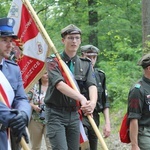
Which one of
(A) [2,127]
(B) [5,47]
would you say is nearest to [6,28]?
(B) [5,47]

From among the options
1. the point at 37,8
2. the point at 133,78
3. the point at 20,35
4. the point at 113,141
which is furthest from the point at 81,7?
the point at 20,35

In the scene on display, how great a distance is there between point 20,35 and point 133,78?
7054mm

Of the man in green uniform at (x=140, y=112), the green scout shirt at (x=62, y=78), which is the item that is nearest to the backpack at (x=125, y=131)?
the man in green uniform at (x=140, y=112)

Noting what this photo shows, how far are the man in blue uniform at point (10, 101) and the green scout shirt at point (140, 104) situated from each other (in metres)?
1.61

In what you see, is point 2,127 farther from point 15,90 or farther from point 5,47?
point 5,47

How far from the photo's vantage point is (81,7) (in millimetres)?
20453

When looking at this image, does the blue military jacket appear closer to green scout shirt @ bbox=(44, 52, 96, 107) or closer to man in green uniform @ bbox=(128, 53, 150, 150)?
green scout shirt @ bbox=(44, 52, 96, 107)

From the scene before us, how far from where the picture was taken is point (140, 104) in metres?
5.62

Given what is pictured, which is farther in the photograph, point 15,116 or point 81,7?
point 81,7

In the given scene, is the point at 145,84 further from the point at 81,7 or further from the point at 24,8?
the point at 81,7

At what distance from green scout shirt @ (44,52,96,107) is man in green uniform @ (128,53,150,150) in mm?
799

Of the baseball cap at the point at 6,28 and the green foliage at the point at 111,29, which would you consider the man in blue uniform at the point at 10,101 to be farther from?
the green foliage at the point at 111,29

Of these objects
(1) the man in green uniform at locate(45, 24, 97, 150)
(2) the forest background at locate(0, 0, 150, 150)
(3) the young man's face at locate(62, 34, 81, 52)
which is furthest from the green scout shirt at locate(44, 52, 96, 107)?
(2) the forest background at locate(0, 0, 150, 150)

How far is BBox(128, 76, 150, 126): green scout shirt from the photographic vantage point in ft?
18.4
